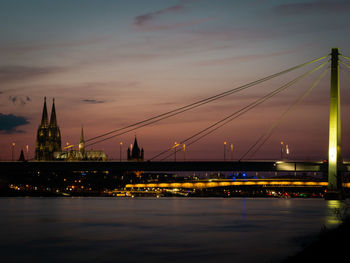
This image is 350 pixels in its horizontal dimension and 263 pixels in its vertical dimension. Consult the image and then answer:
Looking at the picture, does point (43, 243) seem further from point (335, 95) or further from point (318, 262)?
point (335, 95)

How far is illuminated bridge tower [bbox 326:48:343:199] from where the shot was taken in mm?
80250

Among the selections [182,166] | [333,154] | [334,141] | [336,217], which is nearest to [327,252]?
[336,217]

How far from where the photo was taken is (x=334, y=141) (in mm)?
79938

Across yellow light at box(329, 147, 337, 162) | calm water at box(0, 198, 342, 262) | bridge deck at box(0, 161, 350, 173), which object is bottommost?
calm water at box(0, 198, 342, 262)

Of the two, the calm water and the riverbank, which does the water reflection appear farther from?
the riverbank

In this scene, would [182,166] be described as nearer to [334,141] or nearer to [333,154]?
[333,154]

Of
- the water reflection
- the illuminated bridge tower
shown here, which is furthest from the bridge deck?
the illuminated bridge tower

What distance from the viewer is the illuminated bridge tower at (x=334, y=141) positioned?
8025cm

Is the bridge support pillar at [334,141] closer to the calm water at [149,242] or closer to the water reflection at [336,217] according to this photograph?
the water reflection at [336,217]

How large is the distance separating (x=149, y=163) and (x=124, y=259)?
3083 inches

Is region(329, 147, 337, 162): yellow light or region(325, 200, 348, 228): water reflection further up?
region(329, 147, 337, 162): yellow light

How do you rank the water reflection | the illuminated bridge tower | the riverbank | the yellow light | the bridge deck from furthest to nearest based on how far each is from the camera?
the bridge deck → the yellow light → the illuminated bridge tower → the water reflection → the riverbank

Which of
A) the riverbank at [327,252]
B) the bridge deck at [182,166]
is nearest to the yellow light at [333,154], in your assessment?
the bridge deck at [182,166]

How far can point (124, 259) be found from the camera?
92.4 feet
